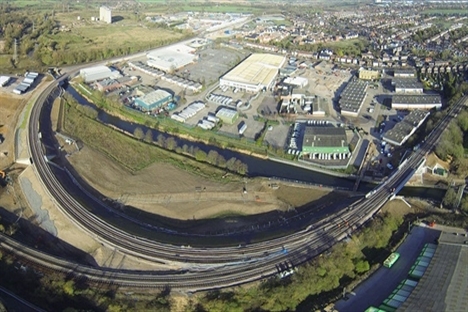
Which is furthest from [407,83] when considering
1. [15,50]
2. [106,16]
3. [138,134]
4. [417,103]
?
[106,16]

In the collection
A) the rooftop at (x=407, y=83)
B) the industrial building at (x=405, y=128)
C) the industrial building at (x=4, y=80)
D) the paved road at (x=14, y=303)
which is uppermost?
the rooftop at (x=407, y=83)

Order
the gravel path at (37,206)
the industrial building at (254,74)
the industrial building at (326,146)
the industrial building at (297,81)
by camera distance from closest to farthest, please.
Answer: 1. the gravel path at (37,206)
2. the industrial building at (326,146)
3. the industrial building at (254,74)
4. the industrial building at (297,81)

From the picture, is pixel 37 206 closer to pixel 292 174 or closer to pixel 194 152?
pixel 194 152

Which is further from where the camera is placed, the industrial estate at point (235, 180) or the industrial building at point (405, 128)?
the industrial building at point (405, 128)

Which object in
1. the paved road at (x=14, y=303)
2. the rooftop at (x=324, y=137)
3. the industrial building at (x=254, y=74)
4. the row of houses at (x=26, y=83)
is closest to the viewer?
the paved road at (x=14, y=303)

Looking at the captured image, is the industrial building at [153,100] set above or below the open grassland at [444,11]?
below

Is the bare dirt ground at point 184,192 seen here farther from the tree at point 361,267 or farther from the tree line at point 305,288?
the tree at point 361,267

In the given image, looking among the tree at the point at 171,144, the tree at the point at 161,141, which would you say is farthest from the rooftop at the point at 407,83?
the tree at the point at 161,141
